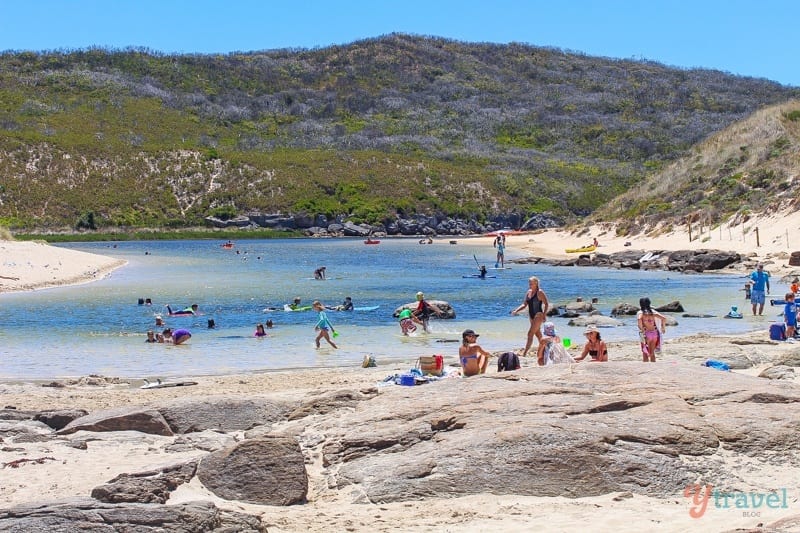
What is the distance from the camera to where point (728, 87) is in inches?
7480

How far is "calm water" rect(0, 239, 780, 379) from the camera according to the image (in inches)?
755

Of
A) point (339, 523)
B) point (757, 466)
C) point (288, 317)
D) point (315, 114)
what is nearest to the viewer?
point (339, 523)

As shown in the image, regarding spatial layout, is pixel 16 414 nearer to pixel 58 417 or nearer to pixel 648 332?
pixel 58 417

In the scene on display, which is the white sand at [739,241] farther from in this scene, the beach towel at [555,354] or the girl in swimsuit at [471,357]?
the girl in swimsuit at [471,357]

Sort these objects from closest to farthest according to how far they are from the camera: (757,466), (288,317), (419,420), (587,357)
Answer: (757,466) < (419,420) < (587,357) < (288,317)

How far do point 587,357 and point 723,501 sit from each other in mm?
6687

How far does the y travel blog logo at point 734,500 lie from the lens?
25.3 ft

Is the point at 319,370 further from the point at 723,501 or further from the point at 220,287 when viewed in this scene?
the point at 220,287

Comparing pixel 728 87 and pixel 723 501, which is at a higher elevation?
pixel 728 87

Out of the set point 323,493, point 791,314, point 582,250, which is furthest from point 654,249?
point 323,493

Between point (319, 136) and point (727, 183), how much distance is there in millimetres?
100141

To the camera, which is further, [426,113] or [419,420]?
[426,113]

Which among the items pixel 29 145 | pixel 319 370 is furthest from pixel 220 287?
pixel 29 145

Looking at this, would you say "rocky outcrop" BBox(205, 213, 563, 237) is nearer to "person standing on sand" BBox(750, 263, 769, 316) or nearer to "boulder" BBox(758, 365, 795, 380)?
"person standing on sand" BBox(750, 263, 769, 316)
